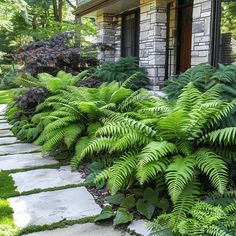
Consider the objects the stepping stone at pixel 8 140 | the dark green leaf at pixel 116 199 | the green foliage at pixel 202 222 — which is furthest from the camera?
the stepping stone at pixel 8 140

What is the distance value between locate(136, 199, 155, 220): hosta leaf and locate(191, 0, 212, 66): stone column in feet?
11.8

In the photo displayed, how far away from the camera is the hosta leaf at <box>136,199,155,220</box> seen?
280cm

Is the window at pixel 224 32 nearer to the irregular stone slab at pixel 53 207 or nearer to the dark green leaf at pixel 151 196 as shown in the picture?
the dark green leaf at pixel 151 196

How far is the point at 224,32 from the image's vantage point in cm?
557

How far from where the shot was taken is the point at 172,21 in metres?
8.28

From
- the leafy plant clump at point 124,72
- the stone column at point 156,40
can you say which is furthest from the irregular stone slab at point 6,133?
the stone column at point 156,40

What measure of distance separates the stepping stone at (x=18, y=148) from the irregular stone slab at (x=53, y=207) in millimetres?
1952

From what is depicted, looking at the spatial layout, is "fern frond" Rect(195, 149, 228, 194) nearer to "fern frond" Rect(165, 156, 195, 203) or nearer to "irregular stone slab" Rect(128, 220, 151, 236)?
"fern frond" Rect(165, 156, 195, 203)

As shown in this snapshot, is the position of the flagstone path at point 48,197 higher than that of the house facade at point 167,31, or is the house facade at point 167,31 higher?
the house facade at point 167,31

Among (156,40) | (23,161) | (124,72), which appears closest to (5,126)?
(124,72)

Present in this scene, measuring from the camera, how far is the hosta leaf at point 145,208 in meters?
2.80

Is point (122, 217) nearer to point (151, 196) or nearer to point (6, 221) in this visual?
point (151, 196)

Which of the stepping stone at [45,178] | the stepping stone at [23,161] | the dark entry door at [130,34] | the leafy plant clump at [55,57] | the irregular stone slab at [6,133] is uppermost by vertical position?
the dark entry door at [130,34]

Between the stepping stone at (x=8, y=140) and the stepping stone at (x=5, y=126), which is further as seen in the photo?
the stepping stone at (x=5, y=126)
